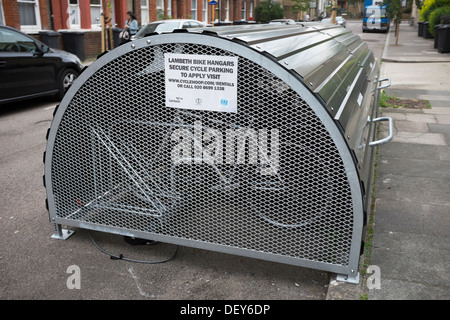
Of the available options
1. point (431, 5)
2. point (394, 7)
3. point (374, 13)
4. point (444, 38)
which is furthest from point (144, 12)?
point (374, 13)

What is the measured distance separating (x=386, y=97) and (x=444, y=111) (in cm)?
149

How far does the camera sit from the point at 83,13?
64.2ft

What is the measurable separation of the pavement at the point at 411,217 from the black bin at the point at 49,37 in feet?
44.0

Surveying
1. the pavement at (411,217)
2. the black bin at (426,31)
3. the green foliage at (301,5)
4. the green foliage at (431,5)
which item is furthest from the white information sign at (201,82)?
the green foliage at (301,5)

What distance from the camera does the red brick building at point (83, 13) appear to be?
54.1ft

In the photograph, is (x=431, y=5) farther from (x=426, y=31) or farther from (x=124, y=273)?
(x=124, y=273)

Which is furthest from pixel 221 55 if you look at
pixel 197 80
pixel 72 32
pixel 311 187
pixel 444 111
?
pixel 72 32

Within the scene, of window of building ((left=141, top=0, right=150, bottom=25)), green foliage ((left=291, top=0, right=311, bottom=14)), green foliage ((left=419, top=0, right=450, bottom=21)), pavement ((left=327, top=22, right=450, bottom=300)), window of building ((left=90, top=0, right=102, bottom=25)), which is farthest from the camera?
green foliage ((left=291, top=0, right=311, bottom=14))

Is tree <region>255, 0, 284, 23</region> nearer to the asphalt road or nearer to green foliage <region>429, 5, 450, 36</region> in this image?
green foliage <region>429, 5, 450, 36</region>

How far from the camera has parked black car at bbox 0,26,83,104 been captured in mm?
8852

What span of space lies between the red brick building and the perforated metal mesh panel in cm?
1442

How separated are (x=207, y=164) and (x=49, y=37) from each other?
53.3ft

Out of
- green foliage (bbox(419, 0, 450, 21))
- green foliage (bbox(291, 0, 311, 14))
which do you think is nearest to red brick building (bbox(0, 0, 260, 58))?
green foliage (bbox(419, 0, 450, 21))

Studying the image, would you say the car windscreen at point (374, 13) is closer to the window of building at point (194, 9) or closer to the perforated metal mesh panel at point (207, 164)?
the window of building at point (194, 9)
